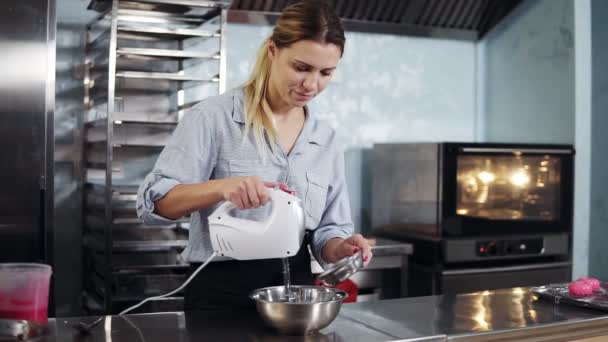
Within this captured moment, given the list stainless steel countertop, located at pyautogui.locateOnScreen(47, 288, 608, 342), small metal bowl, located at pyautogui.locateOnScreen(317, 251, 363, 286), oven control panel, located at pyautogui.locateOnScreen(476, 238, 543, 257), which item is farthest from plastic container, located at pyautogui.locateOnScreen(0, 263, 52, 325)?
oven control panel, located at pyautogui.locateOnScreen(476, 238, 543, 257)

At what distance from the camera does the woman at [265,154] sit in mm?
2068

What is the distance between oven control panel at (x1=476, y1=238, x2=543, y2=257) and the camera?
3.94m

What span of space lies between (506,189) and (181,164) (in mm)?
2469

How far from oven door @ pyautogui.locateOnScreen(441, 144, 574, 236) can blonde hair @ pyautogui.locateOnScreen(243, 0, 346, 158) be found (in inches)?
70.6

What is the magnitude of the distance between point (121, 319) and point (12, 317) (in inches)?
12.9

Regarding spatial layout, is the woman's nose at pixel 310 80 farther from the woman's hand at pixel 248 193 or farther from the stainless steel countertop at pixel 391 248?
the stainless steel countertop at pixel 391 248

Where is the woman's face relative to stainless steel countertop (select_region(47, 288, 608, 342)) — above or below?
above

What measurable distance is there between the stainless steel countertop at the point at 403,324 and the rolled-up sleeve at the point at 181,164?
317 mm

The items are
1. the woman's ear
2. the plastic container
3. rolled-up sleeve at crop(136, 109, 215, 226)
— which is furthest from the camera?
the woman's ear

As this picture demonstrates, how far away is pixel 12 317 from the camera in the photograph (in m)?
1.64

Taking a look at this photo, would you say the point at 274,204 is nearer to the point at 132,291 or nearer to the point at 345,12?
the point at 132,291

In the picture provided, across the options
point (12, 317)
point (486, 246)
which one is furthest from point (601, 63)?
point (12, 317)

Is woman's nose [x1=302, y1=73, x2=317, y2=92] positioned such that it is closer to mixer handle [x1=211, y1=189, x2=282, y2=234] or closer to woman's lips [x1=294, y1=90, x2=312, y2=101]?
woman's lips [x1=294, y1=90, x2=312, y2=101]

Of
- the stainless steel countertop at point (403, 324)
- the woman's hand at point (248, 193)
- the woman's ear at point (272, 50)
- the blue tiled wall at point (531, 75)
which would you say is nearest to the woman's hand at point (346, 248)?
the stainless steel countertop at point (403, 324)
